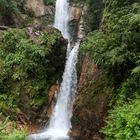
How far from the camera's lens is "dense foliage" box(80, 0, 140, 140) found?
33.4ft

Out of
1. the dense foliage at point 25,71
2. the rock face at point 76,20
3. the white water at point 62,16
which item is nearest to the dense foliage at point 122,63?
the dense foliage at point 25,71

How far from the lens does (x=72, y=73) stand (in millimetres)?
20781

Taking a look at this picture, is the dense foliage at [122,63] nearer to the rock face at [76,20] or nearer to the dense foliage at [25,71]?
the dense foliage at [25,71]

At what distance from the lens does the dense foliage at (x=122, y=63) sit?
1017 centimetres

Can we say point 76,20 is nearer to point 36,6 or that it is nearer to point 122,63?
point 36,6

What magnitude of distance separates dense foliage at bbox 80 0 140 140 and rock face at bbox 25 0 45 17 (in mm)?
13199

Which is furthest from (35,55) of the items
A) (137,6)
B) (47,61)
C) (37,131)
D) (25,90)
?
(137,6)

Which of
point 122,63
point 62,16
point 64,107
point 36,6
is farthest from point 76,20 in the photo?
point 122,63

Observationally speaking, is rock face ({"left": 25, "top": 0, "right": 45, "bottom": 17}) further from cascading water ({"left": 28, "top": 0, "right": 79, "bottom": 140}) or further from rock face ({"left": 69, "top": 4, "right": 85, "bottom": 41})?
cascading water ({"left": 28, "top": 0, "right": 79, "bottom": 140})

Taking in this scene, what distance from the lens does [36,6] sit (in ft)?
92.9

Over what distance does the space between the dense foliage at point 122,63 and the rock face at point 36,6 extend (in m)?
13.2


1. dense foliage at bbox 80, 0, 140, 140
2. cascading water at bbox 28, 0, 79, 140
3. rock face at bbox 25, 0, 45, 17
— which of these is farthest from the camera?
rock face at bbox 25, 0, 45, 17

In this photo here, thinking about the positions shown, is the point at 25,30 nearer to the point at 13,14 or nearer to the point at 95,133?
the point at 13,14

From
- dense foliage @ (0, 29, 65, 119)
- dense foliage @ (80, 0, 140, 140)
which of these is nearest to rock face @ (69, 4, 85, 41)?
dense foliage @ (0, 29, 65, 119)
